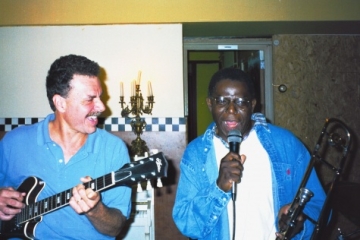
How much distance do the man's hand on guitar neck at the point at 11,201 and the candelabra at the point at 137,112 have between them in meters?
1.76

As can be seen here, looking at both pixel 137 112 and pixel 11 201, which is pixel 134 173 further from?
pixel 137 112

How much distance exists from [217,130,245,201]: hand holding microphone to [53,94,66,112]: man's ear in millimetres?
1056

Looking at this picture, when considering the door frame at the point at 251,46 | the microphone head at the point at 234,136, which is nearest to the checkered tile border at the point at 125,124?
the door frame at the point at 251,46

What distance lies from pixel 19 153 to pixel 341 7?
11.6 ft

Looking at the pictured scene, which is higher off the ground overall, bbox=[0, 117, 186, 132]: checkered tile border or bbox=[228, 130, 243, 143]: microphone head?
bbox=[228, 130, 243, 143]: microphone head

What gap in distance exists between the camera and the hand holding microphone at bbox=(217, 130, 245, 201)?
4.59 ft

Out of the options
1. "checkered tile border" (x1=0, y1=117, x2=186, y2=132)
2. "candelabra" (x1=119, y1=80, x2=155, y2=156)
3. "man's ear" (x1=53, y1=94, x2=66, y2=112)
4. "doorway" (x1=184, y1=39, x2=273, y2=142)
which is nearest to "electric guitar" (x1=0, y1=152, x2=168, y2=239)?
"man's ear" (x1=53, y1=94, x2=66, y2=112)

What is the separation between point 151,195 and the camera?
331 cm

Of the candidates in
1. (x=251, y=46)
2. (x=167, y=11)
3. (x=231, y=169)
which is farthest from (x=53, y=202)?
(x=251, y=46)

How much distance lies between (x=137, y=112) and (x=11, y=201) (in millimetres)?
1960

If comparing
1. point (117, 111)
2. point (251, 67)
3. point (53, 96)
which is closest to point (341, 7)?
point (251, 67)

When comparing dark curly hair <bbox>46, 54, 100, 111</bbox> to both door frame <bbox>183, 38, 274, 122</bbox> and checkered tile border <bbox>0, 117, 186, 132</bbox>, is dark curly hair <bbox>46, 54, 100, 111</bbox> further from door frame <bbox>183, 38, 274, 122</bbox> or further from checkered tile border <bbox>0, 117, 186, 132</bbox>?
door frame <bbox>183, 38, 274, 122</bbox>

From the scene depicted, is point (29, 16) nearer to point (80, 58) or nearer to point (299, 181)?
point (80, 58)

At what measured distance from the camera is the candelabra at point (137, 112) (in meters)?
3.72
